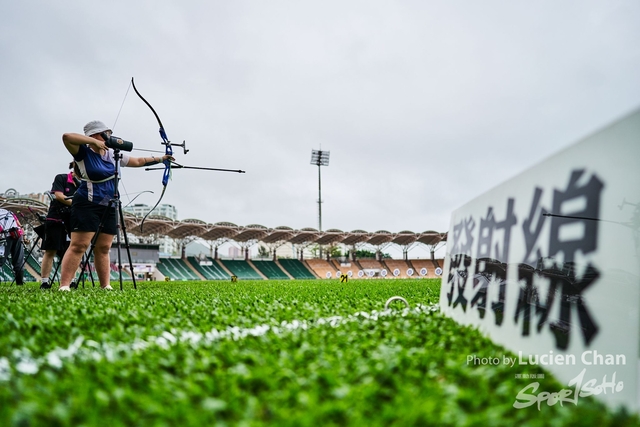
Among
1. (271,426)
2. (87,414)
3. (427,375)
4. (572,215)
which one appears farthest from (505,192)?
(87,414)

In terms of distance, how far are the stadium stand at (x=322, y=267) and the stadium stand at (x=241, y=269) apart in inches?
311

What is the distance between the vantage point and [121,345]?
1704 mm

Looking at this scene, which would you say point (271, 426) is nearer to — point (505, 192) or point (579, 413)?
point (579, 413)

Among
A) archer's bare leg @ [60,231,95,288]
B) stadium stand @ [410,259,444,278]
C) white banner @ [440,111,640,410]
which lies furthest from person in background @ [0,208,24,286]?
stadium stand @ [410,259,444,278]

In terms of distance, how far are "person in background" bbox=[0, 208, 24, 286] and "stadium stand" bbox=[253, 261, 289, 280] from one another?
38976 mm

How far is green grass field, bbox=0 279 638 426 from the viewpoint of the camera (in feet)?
3.17

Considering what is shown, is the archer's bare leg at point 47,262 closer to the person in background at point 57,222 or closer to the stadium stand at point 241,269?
the person in background at point 57,222

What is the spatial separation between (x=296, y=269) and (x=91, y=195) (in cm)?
4530

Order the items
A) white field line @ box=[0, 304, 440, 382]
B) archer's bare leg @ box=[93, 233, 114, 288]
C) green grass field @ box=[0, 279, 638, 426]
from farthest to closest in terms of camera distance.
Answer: archer's bare leg @ box=[93, 233, 114, 288] < white field line @ box=[0, 304, 440, 382] < green grass field @ box=[0, 279, 638, 426]

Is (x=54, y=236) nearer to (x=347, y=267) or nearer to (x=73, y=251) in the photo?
(x=73, y=251)

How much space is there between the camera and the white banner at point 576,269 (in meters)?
1.16

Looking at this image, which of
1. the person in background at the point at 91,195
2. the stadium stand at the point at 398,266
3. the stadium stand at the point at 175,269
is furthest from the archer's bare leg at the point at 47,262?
the stadium stand at the point at 398,266

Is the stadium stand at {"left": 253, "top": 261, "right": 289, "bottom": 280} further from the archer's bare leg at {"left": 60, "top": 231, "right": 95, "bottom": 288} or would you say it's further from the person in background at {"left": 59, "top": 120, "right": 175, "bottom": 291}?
the archer's bare leg at {"left": 60, "top": 231, "right": 95, "bottom": 288}

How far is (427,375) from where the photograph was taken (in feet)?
4.35
